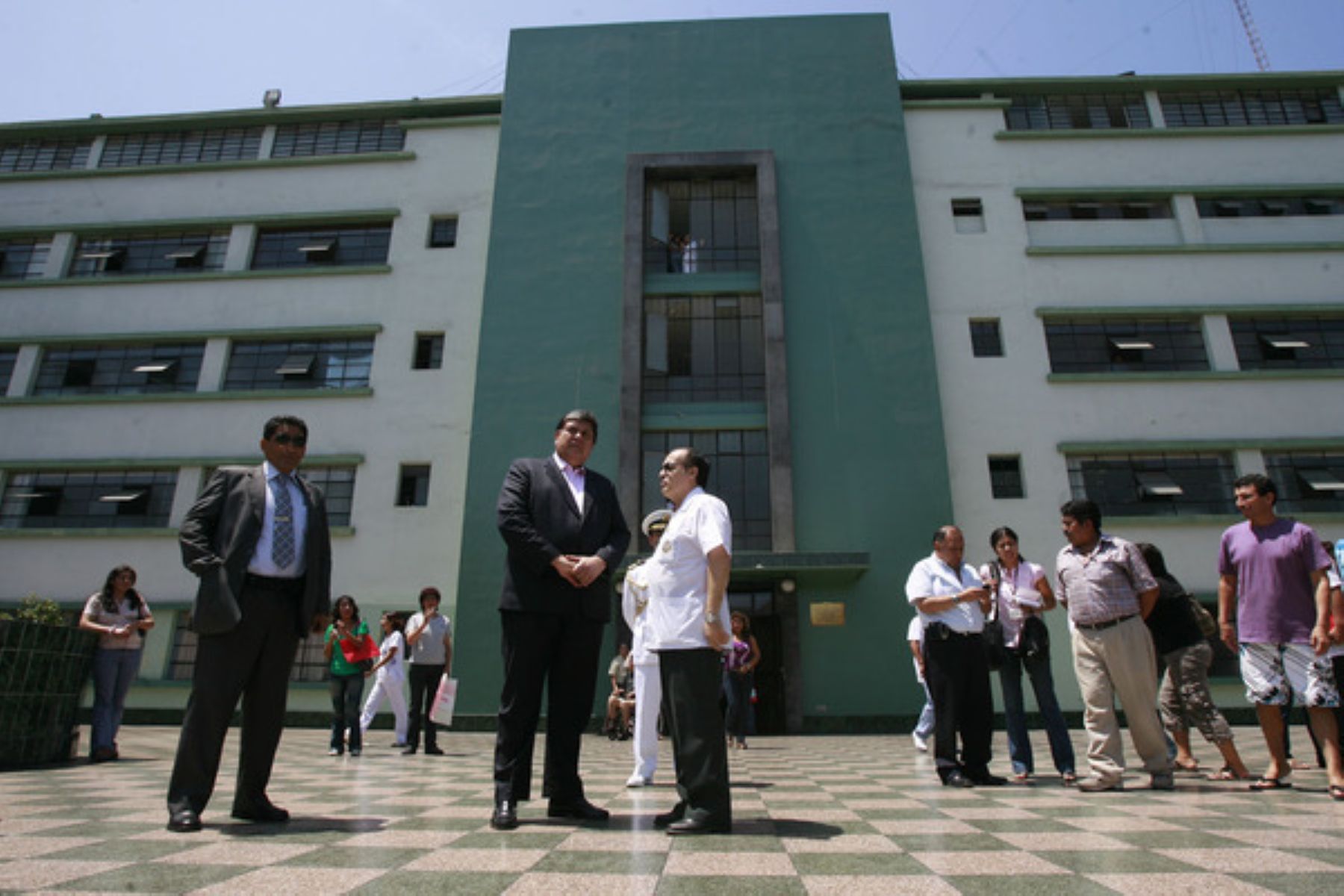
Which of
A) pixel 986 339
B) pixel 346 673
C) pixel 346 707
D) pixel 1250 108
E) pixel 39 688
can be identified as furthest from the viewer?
pixel 1250 108

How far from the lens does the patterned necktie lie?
370cm

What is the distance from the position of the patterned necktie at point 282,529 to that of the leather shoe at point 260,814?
1.12 meters

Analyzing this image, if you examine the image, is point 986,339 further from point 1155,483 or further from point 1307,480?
point 1307,480

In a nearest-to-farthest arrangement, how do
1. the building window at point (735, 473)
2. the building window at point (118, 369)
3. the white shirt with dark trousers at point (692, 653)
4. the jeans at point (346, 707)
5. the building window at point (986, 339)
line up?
the white shirt with dark trousers at point (692, 653)
the jeans at point (346, 707)
the building window at point (735, 473)
the building window at point (986, 339)
the building window at point (118, 369)

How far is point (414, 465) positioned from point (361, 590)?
2958 millimetres

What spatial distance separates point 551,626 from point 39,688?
18.9 ft

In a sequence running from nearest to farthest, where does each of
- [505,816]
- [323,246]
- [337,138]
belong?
[505,816]
[323,246]
[337,138]

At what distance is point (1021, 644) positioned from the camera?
553 centimetres

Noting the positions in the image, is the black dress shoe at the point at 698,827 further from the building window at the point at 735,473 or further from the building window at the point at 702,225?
the building window at the point at 702,225

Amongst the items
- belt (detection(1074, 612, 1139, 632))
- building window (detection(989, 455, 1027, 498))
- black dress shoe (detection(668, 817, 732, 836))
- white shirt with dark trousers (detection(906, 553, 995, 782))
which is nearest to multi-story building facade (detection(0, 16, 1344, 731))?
building window (detection(989, 455, 1027, 498))

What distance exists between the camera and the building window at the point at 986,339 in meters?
16.7

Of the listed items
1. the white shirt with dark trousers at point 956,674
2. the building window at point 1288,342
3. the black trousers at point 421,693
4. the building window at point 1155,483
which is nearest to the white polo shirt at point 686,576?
the white shirt with dark trousers at point 956,674

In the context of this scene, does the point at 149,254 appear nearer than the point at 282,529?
No

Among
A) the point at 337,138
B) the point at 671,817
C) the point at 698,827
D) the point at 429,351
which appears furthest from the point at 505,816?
the point at 337,138
